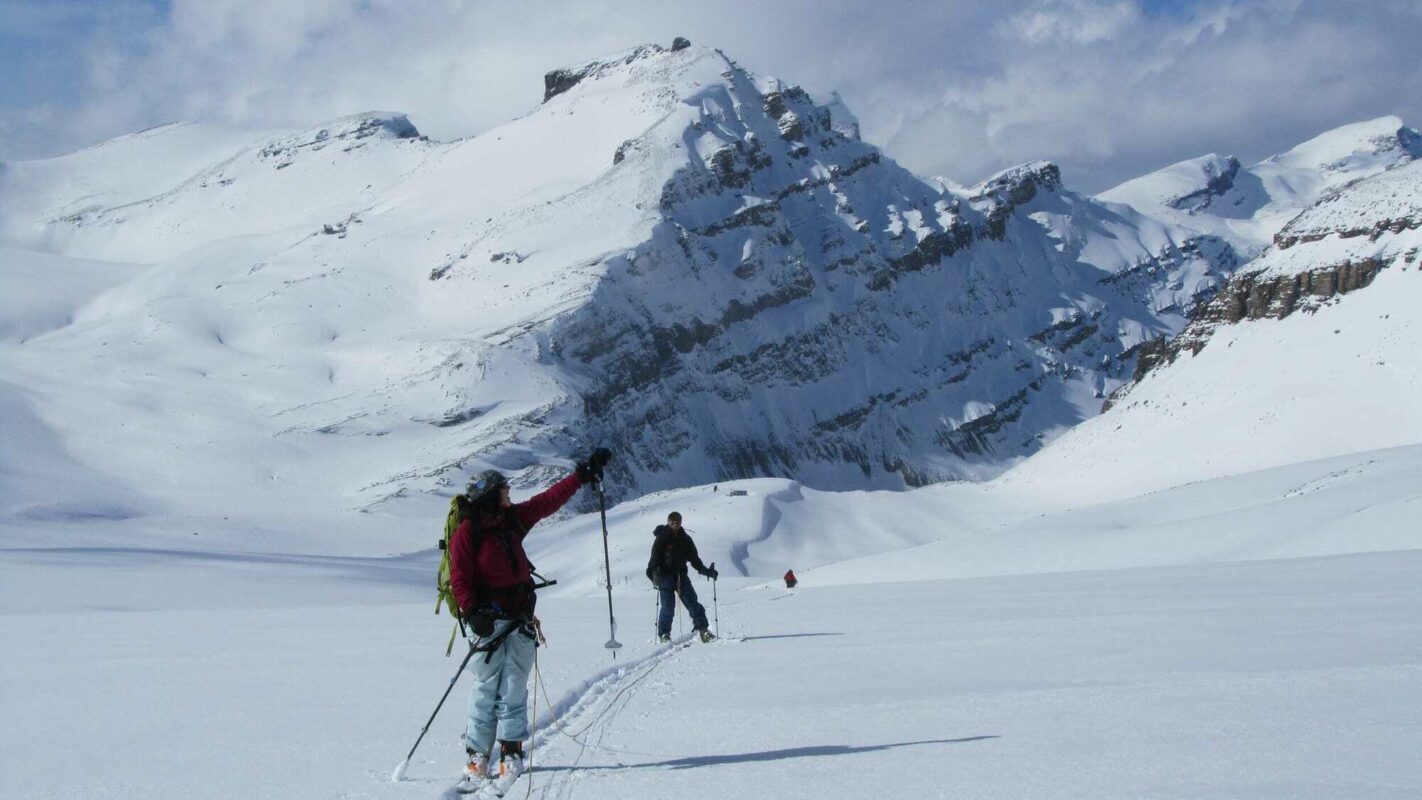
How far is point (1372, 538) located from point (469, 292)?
157 meters

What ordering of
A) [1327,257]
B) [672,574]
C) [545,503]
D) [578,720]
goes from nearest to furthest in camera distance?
[545,503], [578,720], [672,574], [1327,257]

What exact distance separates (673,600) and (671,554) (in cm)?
64

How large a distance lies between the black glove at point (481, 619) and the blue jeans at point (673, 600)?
8600 millimetres

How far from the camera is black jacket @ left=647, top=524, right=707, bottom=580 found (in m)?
18.0

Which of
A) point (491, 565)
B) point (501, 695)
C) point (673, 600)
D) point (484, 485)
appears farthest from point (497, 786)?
point (673, 600)

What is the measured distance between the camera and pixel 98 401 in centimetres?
13375

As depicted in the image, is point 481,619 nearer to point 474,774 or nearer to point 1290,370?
point 474,774

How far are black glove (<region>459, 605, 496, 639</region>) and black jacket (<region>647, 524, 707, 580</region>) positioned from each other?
354 inches

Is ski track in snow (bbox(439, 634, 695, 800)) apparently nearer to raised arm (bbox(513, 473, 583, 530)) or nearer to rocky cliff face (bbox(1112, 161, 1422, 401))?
raised arm (bbox(513, 473, 583, 530))

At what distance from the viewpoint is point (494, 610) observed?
886 centimetres

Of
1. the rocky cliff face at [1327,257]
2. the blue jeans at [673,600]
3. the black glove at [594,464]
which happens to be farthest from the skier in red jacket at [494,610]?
the rocky cliff face at [1327,257]

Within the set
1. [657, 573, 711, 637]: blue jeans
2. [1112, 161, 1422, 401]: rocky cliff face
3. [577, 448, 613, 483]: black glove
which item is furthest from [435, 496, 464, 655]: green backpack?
[1112, 161, 1422, 401]: rocky cliff face

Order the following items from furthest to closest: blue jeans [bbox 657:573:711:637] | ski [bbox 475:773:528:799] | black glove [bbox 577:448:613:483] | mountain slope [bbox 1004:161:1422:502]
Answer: mountain slope [bbox 1004:161:1422:502] → blue jeans [bbox 657:573:711:637] → black glove [bbox 577:448:613:483] → ski [bbox 475:773:528:799]

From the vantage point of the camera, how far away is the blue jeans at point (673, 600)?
56.9ft
